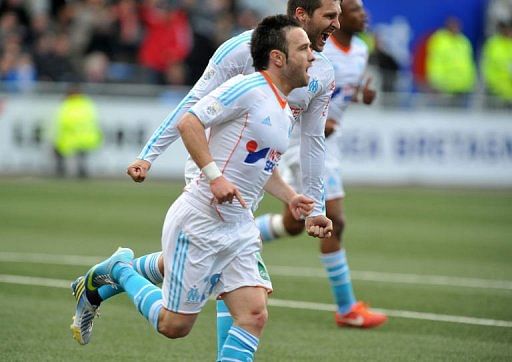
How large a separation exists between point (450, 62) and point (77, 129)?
851 centimetres

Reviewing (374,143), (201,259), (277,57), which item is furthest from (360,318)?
(374,143)

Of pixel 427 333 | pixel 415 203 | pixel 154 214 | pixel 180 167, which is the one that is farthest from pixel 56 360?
pixel 180 167

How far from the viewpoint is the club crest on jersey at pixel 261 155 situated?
21.6 ft

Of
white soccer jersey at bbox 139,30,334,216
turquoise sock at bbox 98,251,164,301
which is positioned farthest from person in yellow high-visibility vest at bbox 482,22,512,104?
turquoise sock at bbox 98,251,164,301

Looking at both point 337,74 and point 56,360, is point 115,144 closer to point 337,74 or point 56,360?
point 337,74

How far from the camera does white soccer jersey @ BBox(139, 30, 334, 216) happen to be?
287 inches

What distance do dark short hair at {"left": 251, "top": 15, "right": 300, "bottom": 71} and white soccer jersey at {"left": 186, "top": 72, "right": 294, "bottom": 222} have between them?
10cm

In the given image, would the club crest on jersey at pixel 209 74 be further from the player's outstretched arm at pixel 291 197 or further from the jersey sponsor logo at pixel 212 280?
the jersey sponsor logo at pixel 212 280

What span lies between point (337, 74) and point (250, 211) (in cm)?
369

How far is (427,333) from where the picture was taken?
940cm

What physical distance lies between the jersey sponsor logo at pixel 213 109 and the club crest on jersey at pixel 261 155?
0.96ft

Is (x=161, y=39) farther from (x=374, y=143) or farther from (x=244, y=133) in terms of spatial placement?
(x=244, y=133)

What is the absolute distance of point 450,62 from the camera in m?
25.6

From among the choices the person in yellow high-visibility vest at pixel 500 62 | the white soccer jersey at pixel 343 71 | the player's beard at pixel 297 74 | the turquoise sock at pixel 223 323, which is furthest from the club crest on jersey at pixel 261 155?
the person in yellow high-visibility vest at pixel 500 62
